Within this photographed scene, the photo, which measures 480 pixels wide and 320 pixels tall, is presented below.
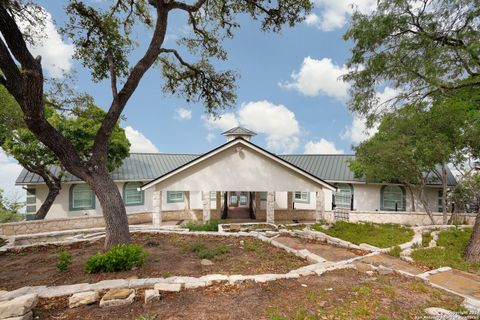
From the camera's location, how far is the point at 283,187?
44.9ft

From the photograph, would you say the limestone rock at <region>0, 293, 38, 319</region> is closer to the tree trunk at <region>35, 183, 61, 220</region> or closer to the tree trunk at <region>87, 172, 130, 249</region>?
the tree trunk at <region>87, 172, 130, 249</region>

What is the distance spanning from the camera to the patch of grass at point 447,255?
6.61 m

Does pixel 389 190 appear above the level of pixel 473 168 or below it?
below

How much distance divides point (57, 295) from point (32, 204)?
14599mm

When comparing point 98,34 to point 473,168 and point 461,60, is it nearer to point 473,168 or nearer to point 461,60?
point 461,60

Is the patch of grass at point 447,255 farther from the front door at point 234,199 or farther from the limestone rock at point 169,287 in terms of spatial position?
the front door at point 234,199

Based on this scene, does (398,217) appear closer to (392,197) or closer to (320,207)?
(392,197)

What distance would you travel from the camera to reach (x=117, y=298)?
13.9ft

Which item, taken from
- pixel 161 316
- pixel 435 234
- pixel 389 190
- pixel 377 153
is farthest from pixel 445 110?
pixel 161 316

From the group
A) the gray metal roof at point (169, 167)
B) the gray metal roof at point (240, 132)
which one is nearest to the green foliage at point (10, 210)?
the gray metal roof at point (169, 167)

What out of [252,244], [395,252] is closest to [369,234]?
[395,252]

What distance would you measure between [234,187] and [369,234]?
7.33 meters

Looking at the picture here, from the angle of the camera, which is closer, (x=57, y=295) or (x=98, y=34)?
(x=57, y=295)

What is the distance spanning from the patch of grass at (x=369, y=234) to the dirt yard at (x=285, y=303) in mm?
4564
